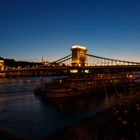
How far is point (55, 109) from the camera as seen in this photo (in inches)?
1112

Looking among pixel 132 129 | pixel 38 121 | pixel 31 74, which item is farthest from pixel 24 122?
pixel 31 74

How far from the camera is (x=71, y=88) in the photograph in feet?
Answer: 131

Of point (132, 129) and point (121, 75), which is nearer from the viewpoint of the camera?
point (132, 129)

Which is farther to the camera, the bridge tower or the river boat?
the bridge tower

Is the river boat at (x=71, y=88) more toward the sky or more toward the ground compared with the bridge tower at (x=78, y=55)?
more toward the ground

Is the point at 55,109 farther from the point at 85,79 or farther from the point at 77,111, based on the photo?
the point at 85,79

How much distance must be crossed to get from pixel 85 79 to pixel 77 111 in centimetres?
1941

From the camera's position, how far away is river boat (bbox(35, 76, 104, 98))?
3787 centimetres

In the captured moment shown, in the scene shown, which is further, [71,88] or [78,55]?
[78,55]

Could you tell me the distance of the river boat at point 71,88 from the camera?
37.9 m

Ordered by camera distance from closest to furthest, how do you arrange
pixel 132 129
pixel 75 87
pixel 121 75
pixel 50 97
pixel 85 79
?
1. pixel 132 129
2. pixel 50 97
3. pixel 75 87
4. pixel 85 79
5. pixel 121 75

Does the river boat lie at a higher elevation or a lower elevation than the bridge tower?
lower

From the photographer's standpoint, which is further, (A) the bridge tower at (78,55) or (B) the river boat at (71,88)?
(A) the bridge tower at (78,55)

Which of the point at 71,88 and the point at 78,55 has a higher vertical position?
the point at 78,55
